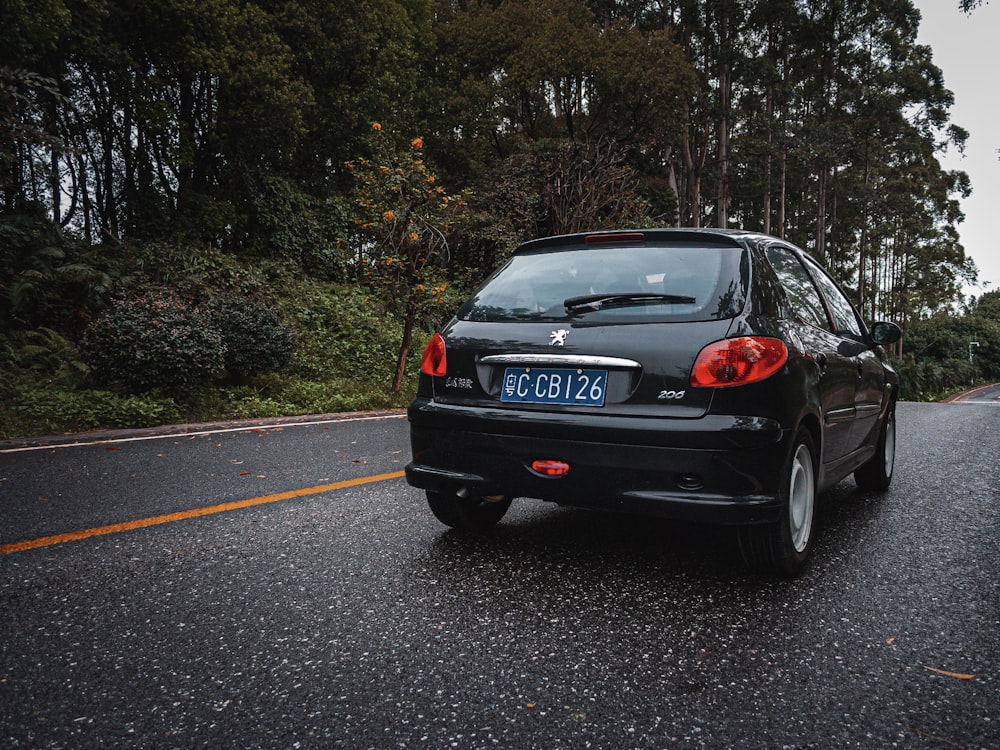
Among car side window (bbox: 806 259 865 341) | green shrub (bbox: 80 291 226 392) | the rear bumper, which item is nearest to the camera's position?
the rear bumper

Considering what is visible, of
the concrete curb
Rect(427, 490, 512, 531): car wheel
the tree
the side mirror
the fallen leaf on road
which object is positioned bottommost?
the concrete curb

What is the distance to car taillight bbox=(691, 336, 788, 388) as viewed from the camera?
282 cm

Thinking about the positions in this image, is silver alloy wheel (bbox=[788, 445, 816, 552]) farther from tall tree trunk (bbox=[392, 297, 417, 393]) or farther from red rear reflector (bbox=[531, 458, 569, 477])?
tall tree trunk (bbox=[392, 297, 417, 393])

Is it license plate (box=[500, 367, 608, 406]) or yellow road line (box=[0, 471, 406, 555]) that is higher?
license plate (box=[500, 367, 608, 406])

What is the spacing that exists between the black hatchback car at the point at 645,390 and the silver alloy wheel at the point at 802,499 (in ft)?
0.03

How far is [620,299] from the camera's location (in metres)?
3.17

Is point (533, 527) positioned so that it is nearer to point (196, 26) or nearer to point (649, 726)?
point (649, 726)

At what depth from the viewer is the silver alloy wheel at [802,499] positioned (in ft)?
10.3

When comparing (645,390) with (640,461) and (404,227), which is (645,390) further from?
(404,227)

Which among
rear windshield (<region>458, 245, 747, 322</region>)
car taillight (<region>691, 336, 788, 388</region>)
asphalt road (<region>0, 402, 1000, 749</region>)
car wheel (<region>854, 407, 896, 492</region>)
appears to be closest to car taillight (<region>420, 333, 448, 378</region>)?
rear windshield (<region>458, 245, 747, 322</region>)

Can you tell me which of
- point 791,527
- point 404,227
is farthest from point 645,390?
point 404,227

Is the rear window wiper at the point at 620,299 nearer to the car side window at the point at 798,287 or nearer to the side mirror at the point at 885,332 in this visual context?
the car side window at the point at 798,287

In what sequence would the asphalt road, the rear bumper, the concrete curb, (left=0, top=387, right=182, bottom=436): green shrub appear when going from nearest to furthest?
the asphalt road, the rear bumper, the concrete curb, (left=0, top=387, right=182, bottom=436): green shrub

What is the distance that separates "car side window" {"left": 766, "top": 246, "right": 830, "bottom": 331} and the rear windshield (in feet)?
1.47
